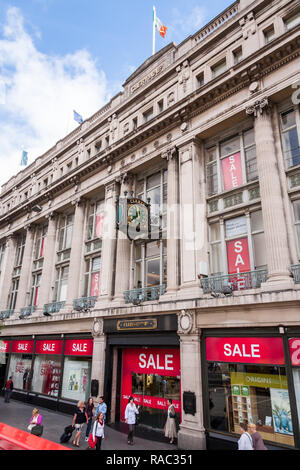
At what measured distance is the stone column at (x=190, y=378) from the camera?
1179cm

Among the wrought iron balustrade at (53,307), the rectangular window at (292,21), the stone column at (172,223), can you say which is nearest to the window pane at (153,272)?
the stone column at (172,223)

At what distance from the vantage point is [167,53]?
776 inches

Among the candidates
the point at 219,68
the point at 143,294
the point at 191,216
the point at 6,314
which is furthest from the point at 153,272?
the point at 6,314

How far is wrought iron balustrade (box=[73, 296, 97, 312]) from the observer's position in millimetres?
19281

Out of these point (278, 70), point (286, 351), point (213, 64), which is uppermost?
point (213, 64)

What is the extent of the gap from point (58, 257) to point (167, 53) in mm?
16527

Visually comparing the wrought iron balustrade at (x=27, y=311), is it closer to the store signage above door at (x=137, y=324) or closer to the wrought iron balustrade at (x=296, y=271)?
the store signage above door at (x=137, y=324)

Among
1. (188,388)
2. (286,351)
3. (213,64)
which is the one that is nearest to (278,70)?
(213,64)

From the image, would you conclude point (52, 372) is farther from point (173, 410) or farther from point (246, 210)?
point (246, 210)

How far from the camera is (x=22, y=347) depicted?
2383 cm

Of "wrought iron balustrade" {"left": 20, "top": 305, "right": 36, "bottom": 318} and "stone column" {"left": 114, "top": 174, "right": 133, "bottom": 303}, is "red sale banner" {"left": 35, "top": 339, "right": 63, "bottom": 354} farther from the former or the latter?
"stone column" {"left": 114, "top": 174, "right": 133, "bottom": 303}

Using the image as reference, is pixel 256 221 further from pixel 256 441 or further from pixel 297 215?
pixel 256 441

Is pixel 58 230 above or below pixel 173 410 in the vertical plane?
above

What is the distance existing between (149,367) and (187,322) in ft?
12.4
